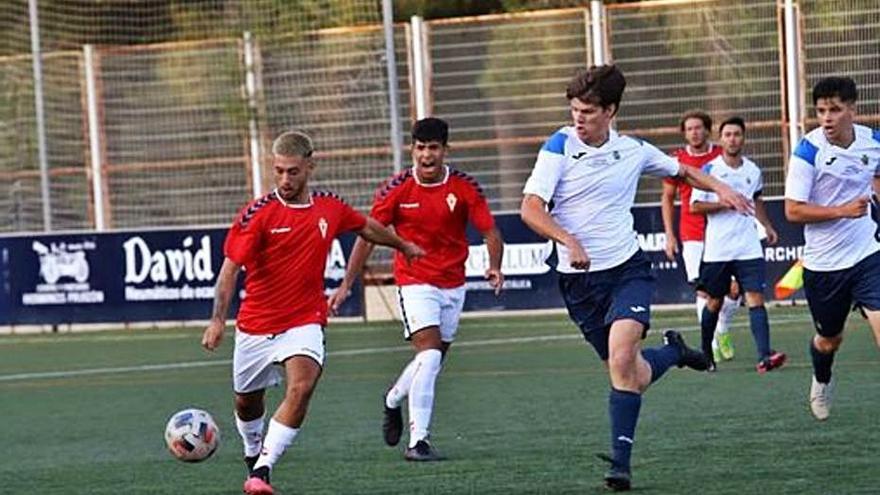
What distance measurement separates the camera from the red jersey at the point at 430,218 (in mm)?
13273

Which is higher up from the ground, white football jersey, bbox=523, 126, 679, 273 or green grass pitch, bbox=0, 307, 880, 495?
white football jersey, bbox=523, 126, 679, 273

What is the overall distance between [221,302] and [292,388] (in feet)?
1.91

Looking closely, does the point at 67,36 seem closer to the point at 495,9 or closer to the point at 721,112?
the point at 495,9

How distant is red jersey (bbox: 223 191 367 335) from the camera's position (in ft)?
36.9

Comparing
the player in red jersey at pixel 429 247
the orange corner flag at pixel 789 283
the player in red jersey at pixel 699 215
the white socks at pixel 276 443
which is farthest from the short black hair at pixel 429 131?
the orange corner flag at pixel 789 283

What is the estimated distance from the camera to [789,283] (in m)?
24.9

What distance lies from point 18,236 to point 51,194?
1829 mm

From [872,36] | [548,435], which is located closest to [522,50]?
[872,36]

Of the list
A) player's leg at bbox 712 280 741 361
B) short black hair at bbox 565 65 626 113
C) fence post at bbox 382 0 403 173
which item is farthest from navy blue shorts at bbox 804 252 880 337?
fence post at bbox 382 0 403 173

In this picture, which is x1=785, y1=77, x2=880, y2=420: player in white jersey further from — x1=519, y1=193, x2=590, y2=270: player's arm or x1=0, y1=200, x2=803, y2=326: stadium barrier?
x1=0, y1=200, x2=803, y2=326: stadium barrier

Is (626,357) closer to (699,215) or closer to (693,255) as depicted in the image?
(699,215)

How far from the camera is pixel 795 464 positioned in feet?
36.1

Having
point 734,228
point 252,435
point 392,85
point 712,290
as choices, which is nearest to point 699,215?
point 734,228

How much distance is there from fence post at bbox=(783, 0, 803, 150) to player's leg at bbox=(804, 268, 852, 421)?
13292mm
